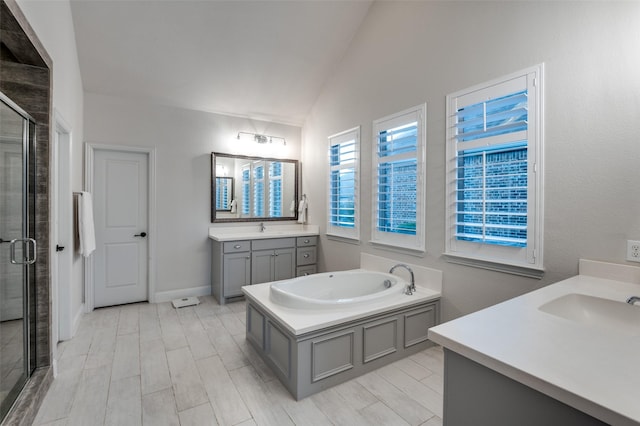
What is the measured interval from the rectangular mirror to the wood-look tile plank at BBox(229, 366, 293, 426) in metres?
2.45

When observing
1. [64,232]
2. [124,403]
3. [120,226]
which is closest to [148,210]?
[120,226]

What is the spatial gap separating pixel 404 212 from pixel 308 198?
2.00m

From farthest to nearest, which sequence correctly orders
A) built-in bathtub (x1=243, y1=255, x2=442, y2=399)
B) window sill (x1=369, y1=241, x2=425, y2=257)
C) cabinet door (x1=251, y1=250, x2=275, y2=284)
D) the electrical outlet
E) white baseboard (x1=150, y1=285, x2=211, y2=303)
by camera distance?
cabinet door (x1=251, y1=250, x2=275, y2=284), white baseboard (x1=150, y1=285, x2=211, y2=303), window sill (x1=369, y1=241, x2=425, y2=257), built-in bathtub (x1=243, y1=255, x2=442, y2=399), the electrical outlet

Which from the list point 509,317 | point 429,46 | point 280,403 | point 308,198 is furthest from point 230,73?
point 509,317

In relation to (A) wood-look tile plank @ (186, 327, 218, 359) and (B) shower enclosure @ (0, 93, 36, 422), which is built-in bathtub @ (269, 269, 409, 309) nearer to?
(A) wood-look tile plank @ (186, 327, 218, 359)

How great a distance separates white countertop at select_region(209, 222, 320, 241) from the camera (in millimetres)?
4094

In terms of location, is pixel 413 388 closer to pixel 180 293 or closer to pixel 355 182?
pixel 355 182

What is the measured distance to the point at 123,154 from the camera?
3863mm

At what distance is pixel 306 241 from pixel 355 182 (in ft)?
4.10

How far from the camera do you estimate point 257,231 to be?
4629 mm

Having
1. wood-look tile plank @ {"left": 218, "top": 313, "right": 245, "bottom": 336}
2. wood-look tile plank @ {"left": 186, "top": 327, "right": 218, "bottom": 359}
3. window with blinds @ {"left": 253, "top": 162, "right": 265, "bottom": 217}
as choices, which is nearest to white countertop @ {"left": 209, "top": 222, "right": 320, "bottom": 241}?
window with blinds @ {"left": 253, "top": 162, "right": 265, "bottom": 217}

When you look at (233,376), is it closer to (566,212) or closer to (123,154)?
(566,212)

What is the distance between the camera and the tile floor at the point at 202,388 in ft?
6.20

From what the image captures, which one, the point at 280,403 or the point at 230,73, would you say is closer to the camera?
the point at 280,403
